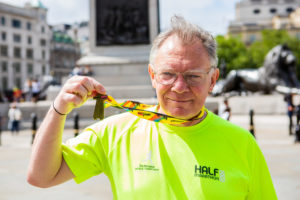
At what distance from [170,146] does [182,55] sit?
0.44 m

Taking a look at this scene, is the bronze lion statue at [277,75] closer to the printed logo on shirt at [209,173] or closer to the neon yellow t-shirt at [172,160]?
the neon yellow t-shirt at [172,160]

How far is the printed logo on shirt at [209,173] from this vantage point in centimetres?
192

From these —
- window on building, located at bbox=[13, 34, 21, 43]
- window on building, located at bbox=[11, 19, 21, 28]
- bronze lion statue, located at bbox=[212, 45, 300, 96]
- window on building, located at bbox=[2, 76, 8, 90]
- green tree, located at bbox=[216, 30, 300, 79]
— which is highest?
window on building, located at bbox=[11, 19, 21, 28]

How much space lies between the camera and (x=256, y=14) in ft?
354

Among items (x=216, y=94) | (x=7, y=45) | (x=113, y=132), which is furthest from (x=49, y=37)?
(x=113, y=132)

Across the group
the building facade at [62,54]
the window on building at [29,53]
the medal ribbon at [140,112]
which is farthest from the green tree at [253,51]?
the medal ribbon at [140,112]

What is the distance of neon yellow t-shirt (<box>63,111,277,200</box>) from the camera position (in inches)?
74.9

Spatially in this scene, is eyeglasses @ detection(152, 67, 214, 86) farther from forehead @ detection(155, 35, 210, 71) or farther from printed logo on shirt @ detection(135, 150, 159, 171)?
printed logo on shirt @ detection(135, 150, 159, 171)

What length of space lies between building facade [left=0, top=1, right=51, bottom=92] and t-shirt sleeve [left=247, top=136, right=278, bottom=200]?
269 ft

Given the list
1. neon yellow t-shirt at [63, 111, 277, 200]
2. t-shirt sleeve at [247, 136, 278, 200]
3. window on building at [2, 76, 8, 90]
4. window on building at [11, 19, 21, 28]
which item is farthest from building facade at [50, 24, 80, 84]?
t-shirt sleeve at [247, 136, 278, 200]

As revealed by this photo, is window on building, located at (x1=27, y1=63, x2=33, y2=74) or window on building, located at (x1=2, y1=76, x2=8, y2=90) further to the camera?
window on building, located at (x1=27, y1=63, x2=33, y2=74)

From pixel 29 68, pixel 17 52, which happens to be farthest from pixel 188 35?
pixel 29 68

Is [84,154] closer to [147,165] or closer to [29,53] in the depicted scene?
[147,165]

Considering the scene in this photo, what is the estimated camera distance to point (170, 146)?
1.95m
